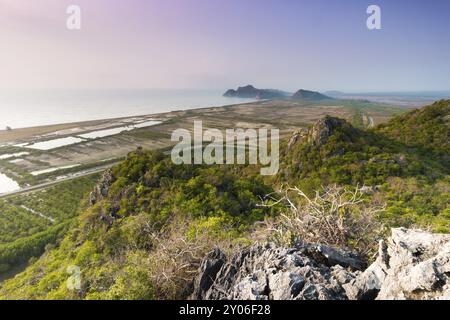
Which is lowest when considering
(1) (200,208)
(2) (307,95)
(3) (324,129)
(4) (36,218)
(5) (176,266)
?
(4) (36,218)

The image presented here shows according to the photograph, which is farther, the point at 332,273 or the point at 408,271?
the point at 332,273

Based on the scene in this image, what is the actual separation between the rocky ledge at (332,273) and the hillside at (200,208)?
457 mm

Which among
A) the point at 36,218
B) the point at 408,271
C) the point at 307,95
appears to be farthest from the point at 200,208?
the point at 307,95

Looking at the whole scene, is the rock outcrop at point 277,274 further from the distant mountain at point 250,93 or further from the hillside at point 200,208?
the distant mountain at point 250,93

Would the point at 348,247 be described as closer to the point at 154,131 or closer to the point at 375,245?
the point at 375,245

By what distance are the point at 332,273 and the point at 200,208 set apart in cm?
703

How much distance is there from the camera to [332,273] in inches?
128

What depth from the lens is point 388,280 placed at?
2.87m

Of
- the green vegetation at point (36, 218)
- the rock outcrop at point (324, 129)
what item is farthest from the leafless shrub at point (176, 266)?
the green vegetation at point (36, 218)

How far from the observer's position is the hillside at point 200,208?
13.9 ft

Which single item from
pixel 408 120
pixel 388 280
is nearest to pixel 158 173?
pixel 388 280

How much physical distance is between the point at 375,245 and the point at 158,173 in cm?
986

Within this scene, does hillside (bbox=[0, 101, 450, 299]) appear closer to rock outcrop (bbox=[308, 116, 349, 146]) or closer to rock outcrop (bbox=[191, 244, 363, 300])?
rock outcrop (bbox=[308, 116, 349, 146])

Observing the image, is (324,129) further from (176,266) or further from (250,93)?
(250,93)
